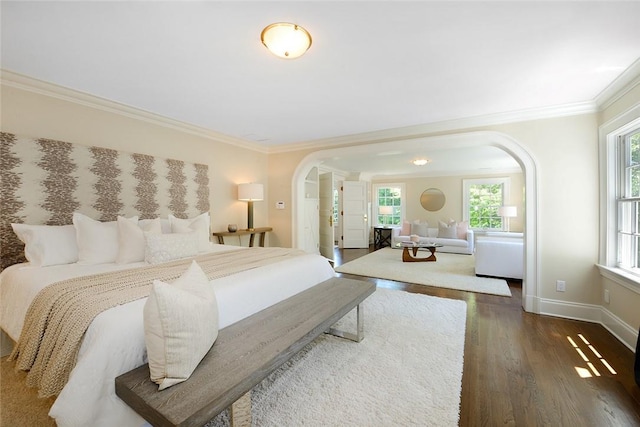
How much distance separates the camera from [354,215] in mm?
8031

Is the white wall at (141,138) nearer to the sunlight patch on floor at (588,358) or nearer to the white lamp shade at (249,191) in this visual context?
the white lamp shade at (249,191)

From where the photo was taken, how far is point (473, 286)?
4.01 m

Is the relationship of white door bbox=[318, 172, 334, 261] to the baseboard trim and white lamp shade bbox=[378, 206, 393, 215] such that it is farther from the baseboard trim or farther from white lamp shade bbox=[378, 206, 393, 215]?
the baseboard trim

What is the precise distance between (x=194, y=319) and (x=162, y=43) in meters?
1.86

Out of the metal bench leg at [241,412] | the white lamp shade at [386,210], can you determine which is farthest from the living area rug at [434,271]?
the metal bench leg at [241,412]

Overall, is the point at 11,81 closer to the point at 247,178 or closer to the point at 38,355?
the point at 38,355

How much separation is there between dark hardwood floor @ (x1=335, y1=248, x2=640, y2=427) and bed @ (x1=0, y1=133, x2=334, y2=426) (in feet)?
4.84

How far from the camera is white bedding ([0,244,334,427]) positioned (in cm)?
118

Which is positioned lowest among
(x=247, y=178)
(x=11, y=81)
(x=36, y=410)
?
(x=36, y=410)

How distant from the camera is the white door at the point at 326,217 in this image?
6.03 meters

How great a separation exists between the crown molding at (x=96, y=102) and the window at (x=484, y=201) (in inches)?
269

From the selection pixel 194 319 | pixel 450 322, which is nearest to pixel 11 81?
pixel 194 319

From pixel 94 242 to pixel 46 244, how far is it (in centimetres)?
30

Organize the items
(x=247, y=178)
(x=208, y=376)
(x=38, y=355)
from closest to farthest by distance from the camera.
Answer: (x=208, y=376) → (x=38, y=355) → (x=247, y=178)
